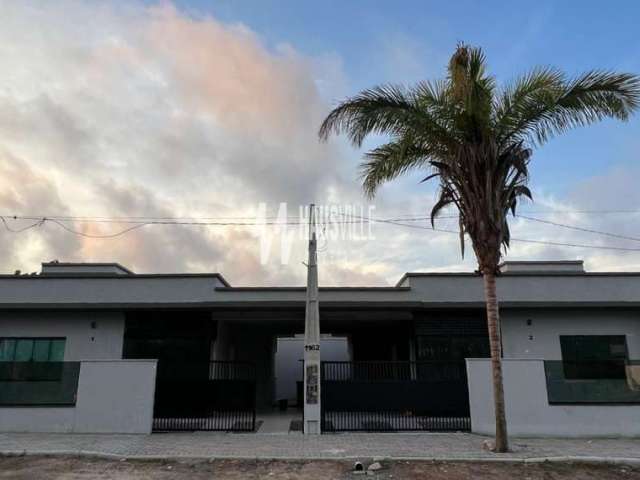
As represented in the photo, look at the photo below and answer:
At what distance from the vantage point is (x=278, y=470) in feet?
27.2

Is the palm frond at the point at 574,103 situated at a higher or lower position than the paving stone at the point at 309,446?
higher

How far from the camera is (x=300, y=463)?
28.4 ft

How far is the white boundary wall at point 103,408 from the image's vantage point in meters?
11.6

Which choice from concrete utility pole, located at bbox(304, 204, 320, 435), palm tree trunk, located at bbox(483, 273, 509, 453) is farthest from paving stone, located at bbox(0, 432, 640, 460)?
concrete utility pole, located at bbox(304, 204, 320, 435)

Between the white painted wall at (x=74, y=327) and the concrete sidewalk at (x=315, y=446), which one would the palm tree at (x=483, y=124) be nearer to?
the concrete sidewalk at (x=315, y=446)

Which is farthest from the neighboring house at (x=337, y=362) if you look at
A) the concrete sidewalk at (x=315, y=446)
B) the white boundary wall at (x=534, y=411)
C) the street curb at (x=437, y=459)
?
the street curb at (x=437, y=459)

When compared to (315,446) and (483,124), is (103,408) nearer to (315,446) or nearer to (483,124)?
(315,446)

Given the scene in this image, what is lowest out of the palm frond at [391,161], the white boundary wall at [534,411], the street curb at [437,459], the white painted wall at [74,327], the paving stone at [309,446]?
the street curb at [437,459]

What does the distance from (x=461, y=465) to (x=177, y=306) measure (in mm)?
10098

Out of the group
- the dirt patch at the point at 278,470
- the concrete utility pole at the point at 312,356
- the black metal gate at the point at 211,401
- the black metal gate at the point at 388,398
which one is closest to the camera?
the dirt patch at the point at 278,470

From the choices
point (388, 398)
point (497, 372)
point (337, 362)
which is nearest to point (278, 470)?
point (497, 372)

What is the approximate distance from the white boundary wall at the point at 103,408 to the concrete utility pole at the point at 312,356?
3605 millimetres

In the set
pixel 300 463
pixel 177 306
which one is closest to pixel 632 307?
pixel 300 463

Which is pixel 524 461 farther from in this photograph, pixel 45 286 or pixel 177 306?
pixel 45 286
